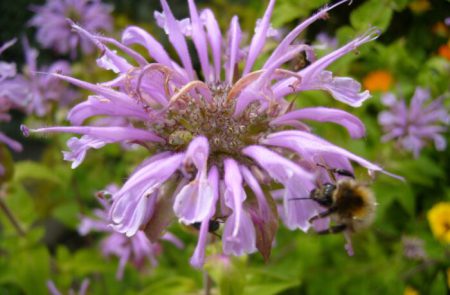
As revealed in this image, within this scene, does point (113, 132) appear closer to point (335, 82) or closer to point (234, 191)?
point (234, 191)

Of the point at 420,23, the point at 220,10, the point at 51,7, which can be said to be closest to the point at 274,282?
the point at 420,23

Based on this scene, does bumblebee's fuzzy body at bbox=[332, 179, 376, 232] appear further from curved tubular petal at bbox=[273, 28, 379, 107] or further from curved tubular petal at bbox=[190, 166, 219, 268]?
curved tubular petal at bbox=[190, 166, 219, 268]

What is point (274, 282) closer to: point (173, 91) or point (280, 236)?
point (173, 91)

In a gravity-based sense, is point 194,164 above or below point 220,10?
above

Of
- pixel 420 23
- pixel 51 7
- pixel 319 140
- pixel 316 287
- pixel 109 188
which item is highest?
pixel 51 7

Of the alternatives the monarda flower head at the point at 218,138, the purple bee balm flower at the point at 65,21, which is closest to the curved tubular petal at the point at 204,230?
the monarda flower head at the point at 218,138

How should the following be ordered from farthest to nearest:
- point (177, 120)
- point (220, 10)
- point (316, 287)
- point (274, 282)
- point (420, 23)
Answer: point (220, 10), point (316, 287), point (420, 23), point (274, 282), point (177, 120)
